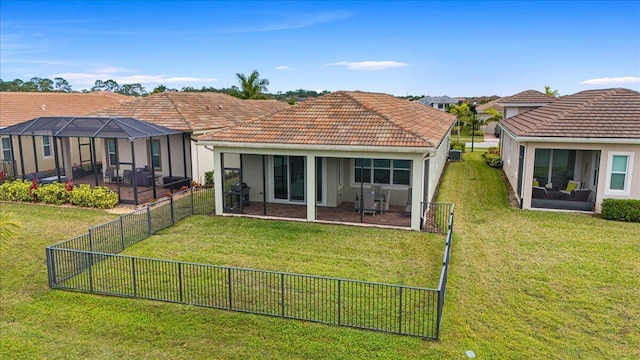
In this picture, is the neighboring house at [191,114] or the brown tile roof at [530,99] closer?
the neighboring house at [191,114]

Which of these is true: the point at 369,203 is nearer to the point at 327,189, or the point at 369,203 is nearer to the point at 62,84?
the point at 327,189

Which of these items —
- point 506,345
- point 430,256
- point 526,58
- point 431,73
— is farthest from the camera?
point 431,73

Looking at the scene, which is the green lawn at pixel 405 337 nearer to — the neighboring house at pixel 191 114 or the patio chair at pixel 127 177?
the patio chair at pixel 127 177

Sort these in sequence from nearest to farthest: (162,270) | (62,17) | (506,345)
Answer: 1. (506,345)
2. (162,270)
3. (62,17)

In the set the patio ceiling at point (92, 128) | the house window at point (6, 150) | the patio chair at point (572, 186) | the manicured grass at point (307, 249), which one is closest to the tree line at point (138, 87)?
the house window at point (6, 150)

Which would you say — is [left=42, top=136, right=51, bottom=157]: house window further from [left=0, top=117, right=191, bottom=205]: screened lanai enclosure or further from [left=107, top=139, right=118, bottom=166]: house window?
[left=107, top=139, right=118, bottom=166]: house window

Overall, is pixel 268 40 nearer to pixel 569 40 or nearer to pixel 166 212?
pixel 569 40

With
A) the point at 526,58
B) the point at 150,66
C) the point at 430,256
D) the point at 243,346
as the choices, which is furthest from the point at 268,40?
the point at 243,346
